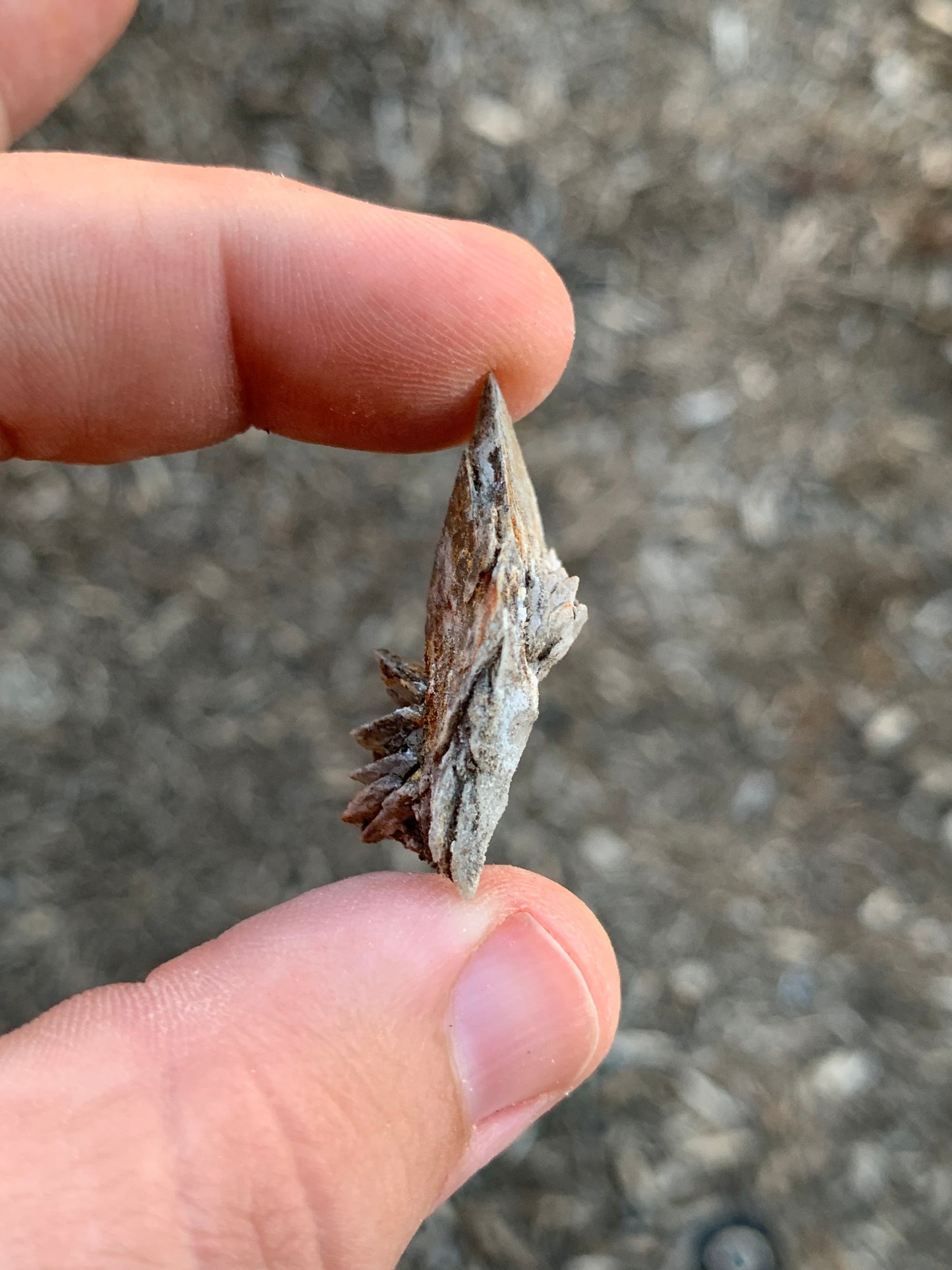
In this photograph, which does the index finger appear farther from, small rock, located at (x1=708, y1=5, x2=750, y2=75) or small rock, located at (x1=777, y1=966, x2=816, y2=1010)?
small rock, located at (x1=777, y1=966, x2=816, y2=1010)

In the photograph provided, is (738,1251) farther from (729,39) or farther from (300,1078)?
(729,39)

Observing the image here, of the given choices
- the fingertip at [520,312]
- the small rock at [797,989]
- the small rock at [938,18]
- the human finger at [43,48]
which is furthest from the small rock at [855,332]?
the human finger at [43,48]

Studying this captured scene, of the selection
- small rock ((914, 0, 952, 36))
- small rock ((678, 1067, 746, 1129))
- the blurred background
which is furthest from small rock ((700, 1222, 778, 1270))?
small rock ((914, 0, 952, 36))

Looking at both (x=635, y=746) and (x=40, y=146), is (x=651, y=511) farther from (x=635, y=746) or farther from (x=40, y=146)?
(x=40, y=146)

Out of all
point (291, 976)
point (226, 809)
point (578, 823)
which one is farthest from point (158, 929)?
point (291, 976)

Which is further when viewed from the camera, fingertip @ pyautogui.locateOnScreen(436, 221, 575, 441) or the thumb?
fingertip @ pyautogui.locateOnScreen(436, 221, 575, 441)

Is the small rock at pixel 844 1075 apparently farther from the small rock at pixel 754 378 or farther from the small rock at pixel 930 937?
the small rock at pixel 754 378
